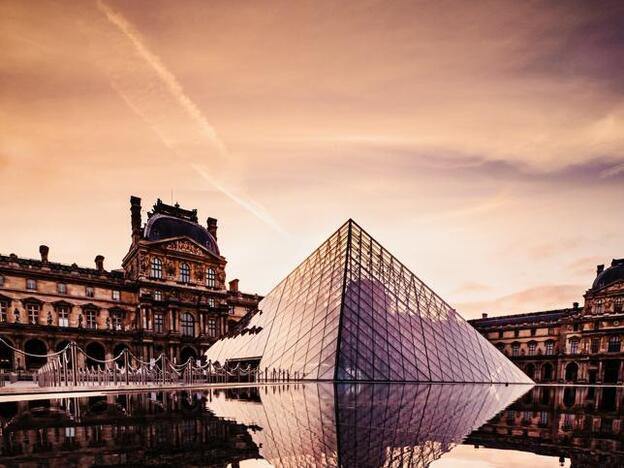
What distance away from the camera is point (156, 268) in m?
43.2

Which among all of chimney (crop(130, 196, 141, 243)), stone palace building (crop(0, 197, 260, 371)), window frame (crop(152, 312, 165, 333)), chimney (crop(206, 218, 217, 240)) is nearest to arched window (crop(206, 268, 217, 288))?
stone palace building (crop(0, 197, 260, 371))

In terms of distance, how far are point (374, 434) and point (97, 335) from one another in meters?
39.5

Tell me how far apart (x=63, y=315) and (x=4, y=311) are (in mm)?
4537

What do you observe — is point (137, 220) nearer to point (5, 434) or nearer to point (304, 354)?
point (304, 354)

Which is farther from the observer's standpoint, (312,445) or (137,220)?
(137,220)

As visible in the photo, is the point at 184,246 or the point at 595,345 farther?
the point at 595,345

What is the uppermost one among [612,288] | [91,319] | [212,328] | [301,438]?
[301,438]

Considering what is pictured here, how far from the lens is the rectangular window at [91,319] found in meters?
39.2

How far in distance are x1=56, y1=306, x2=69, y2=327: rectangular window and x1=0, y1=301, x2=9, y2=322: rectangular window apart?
3.83 m

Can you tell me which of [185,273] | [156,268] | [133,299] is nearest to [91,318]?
[133,299]

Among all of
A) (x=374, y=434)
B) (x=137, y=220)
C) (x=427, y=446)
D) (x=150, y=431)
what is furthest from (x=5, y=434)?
(x=137, y=220)

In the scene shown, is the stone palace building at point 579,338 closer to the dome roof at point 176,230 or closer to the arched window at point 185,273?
the dome roof at point 176,230

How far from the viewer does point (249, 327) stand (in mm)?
32375

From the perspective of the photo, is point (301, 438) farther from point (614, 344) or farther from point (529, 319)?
point (529, 319)
